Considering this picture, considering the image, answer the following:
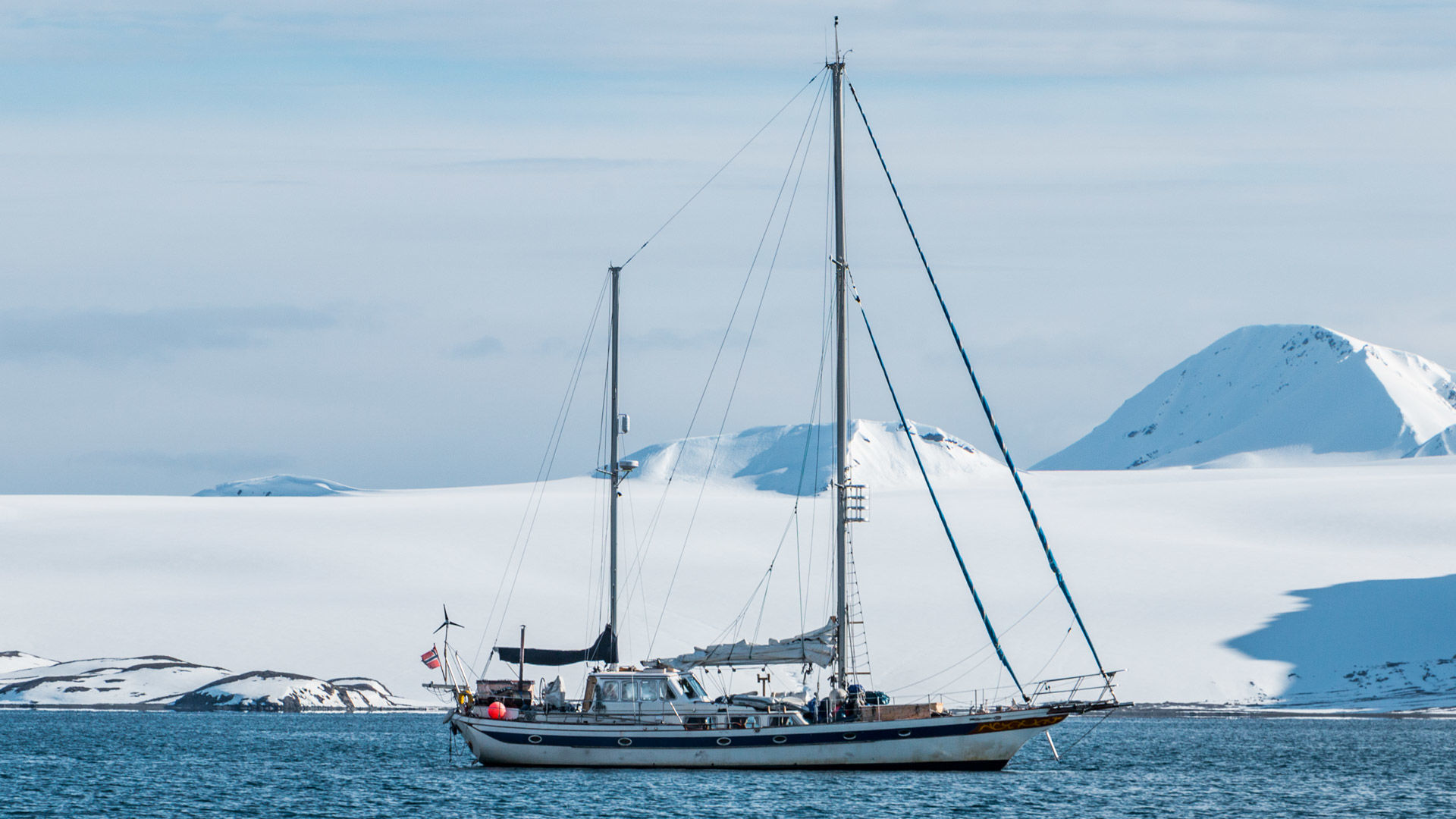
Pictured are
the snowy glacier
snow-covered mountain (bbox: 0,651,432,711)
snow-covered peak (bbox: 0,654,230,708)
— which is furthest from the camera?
the snowy glacier

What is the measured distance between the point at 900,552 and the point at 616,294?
2645 inches

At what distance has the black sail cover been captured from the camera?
58.2m

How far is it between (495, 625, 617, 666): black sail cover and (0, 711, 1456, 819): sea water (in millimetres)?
3435

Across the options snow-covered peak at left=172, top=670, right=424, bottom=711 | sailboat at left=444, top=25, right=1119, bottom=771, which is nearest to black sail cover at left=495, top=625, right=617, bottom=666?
sailboat at left=444, top=25, right=1119, bottom=771

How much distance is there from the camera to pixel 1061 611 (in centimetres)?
11538

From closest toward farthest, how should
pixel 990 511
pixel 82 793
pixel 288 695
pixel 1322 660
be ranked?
pixel 82 793 → pixel 288 695 → pixel 1322 660 → pixel 990 511

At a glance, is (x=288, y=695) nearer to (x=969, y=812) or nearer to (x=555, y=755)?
(x=555, y=755)

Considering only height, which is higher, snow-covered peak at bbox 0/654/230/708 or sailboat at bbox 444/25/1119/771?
snow-covered peak at bbox 0/654/230/708

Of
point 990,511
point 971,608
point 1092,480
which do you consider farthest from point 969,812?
point 1092,480

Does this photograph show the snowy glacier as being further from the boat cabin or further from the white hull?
the white hull

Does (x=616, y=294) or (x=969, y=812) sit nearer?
(x=969, y=812)

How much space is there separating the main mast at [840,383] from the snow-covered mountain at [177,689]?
165ft

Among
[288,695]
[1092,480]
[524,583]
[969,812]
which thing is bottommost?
[969,812]

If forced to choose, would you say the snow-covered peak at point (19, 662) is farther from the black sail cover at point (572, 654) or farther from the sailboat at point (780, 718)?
the sailboat at point (780, 718)
